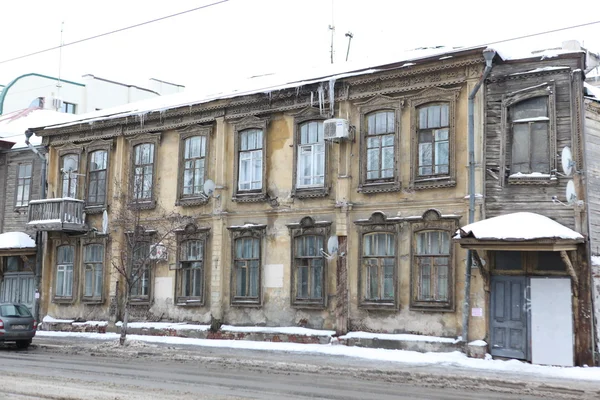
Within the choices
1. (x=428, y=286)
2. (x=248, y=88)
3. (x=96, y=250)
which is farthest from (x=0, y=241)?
(x=428, y=286)

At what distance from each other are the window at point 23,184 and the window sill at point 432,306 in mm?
18206

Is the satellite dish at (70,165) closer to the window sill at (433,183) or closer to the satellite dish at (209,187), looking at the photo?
the satellite dish at (209,187)

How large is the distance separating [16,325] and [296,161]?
9.63 meters

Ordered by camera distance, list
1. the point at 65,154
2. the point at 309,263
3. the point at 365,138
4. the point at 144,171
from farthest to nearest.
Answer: the point at 65,154 → the point at 144,171 → the point at 309,263 → the point at 365,138

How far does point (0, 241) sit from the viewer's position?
30.3m

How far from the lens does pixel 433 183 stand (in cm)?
2061

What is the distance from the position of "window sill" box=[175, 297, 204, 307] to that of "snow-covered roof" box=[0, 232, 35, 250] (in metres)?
7.93

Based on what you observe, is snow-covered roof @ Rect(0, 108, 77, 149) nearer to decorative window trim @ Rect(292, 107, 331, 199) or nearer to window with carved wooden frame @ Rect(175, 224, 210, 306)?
window with carved wooden frame @ Rect(175, 224, 210, 306)

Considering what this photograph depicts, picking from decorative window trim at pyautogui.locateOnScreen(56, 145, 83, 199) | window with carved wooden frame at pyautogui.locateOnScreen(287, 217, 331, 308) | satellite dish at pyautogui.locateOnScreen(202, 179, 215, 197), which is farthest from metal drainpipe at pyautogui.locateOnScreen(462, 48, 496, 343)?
decorative window trim at pyautogui.locateOnScreen(56, 145, 83, 199)

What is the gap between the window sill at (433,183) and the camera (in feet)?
66.5

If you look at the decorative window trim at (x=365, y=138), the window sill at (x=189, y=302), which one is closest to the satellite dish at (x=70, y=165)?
the window sill at (x=189, y=302)

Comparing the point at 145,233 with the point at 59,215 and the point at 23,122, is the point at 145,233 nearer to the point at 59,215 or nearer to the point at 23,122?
the point at 59,215

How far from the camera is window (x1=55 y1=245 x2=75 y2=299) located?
94.6 feet

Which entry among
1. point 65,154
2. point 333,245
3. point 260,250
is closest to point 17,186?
point 65,154
